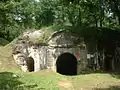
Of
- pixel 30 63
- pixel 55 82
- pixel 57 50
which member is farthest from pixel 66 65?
pixel 55 82

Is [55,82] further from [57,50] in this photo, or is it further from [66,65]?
[66,65]

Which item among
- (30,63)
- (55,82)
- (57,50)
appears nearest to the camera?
(55,82)

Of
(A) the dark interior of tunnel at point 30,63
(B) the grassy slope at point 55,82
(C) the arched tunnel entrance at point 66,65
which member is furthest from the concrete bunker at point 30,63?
(B) the grassy slope at point 55,82

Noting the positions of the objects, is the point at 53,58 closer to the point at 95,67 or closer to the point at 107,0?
the point at 95,67

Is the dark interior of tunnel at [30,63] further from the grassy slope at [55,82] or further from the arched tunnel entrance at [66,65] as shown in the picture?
the grassy slope at [55,82]

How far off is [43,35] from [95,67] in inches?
232

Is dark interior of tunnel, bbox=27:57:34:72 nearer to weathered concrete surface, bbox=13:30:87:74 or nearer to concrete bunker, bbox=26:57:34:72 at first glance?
concrete bunker, bbox=26:57:34:72

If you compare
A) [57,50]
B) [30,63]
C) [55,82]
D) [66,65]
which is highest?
[57,50]

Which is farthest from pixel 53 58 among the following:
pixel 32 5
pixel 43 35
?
pixel 32 5

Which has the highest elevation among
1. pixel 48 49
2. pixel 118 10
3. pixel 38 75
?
pixel 118 10

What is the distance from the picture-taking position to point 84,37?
2323 centimetres

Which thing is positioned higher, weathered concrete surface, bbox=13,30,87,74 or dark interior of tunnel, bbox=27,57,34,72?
weathered concrete surface, bbox=13,30,87,74

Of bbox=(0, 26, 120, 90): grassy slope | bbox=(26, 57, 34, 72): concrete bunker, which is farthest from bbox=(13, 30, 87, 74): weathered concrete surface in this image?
bbox=(0, 26, 120, 90): grassy slope

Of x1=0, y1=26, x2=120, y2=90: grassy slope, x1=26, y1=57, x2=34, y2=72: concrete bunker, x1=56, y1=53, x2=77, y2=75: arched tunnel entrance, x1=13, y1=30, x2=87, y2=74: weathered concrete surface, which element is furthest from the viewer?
x1=56, y1=53, x2=77, y2=75: arched tunnel entrance
